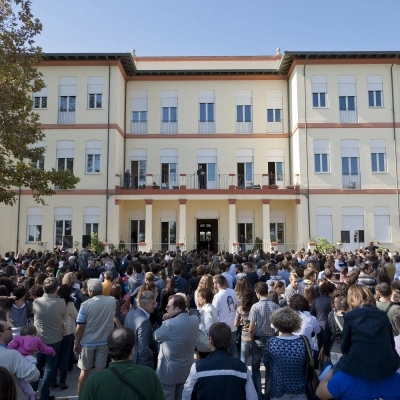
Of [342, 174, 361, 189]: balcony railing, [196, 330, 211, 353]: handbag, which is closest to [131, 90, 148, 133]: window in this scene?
[342, 174, 361, 189]: balcony railing

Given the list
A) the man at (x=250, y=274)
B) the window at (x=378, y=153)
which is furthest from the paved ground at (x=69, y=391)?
the window at (x=378, y=153)

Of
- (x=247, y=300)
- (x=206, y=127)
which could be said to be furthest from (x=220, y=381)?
(x=206, y=127)

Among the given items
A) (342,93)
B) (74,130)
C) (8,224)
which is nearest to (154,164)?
(74,130)

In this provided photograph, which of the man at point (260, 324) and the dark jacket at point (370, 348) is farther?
the man at point (260, 324)

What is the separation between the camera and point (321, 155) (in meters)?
25.8

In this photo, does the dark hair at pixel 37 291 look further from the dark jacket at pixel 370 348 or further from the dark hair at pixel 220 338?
the dark jacket at pixel 370 348

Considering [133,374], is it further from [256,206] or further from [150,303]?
[256,206]

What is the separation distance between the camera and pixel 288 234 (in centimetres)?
2739

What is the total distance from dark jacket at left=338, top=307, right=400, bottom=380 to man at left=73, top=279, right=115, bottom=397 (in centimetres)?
361

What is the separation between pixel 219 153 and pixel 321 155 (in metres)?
6.73

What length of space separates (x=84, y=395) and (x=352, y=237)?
24474 mm

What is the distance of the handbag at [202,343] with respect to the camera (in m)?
4.75

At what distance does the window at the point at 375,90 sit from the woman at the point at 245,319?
23.3 meters

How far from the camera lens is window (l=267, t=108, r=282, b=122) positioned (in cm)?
2823
